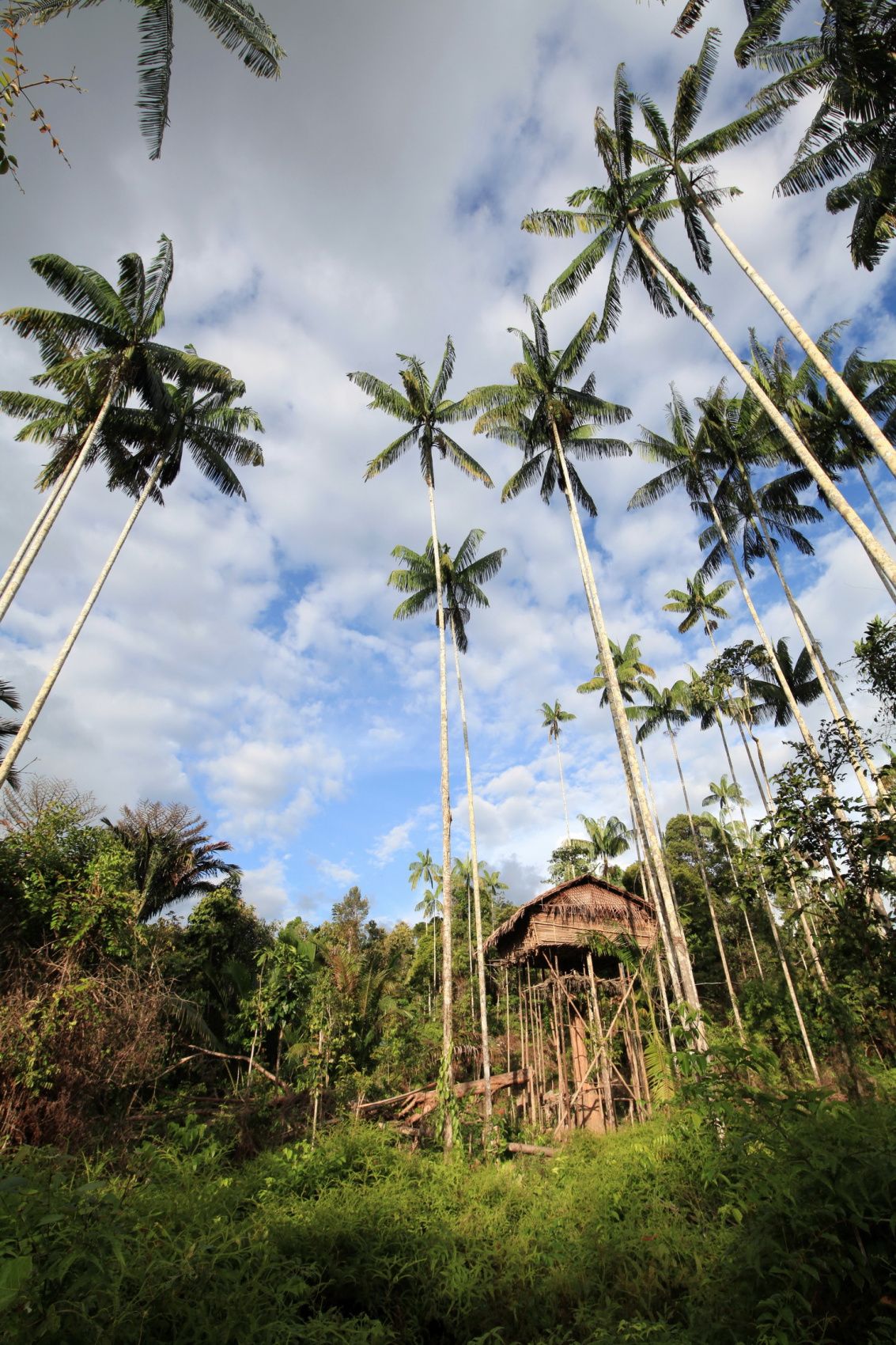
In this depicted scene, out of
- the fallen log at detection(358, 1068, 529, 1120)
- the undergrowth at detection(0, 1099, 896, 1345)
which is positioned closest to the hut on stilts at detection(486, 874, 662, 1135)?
the fallen log at detection(358, 1068, 529, 1120)

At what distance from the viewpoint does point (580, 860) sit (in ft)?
123

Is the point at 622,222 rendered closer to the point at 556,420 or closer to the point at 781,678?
the point at 556,420

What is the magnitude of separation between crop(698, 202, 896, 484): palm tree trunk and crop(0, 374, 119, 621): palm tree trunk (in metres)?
14.4

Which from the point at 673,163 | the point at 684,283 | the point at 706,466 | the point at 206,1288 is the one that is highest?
the point at 706,466

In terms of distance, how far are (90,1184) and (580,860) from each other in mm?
37393

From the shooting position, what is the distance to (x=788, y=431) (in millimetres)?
10523

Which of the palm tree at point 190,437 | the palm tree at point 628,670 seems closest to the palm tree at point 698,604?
the palm tree at point 628,670

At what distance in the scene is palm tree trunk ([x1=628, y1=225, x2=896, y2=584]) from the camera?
847cm

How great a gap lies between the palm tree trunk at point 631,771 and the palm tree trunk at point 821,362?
6.73 m

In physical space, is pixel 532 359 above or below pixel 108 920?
above

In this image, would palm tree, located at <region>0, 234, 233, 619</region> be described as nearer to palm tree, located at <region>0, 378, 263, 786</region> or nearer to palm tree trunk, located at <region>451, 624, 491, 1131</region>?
palm tree, located at <region>0, 378, 263, 786</region>

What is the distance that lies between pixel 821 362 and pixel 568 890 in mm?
13620

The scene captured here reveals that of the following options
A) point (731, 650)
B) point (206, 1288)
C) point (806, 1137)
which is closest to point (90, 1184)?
point (206, 1288)

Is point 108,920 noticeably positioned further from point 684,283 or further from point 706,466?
point 706,466
